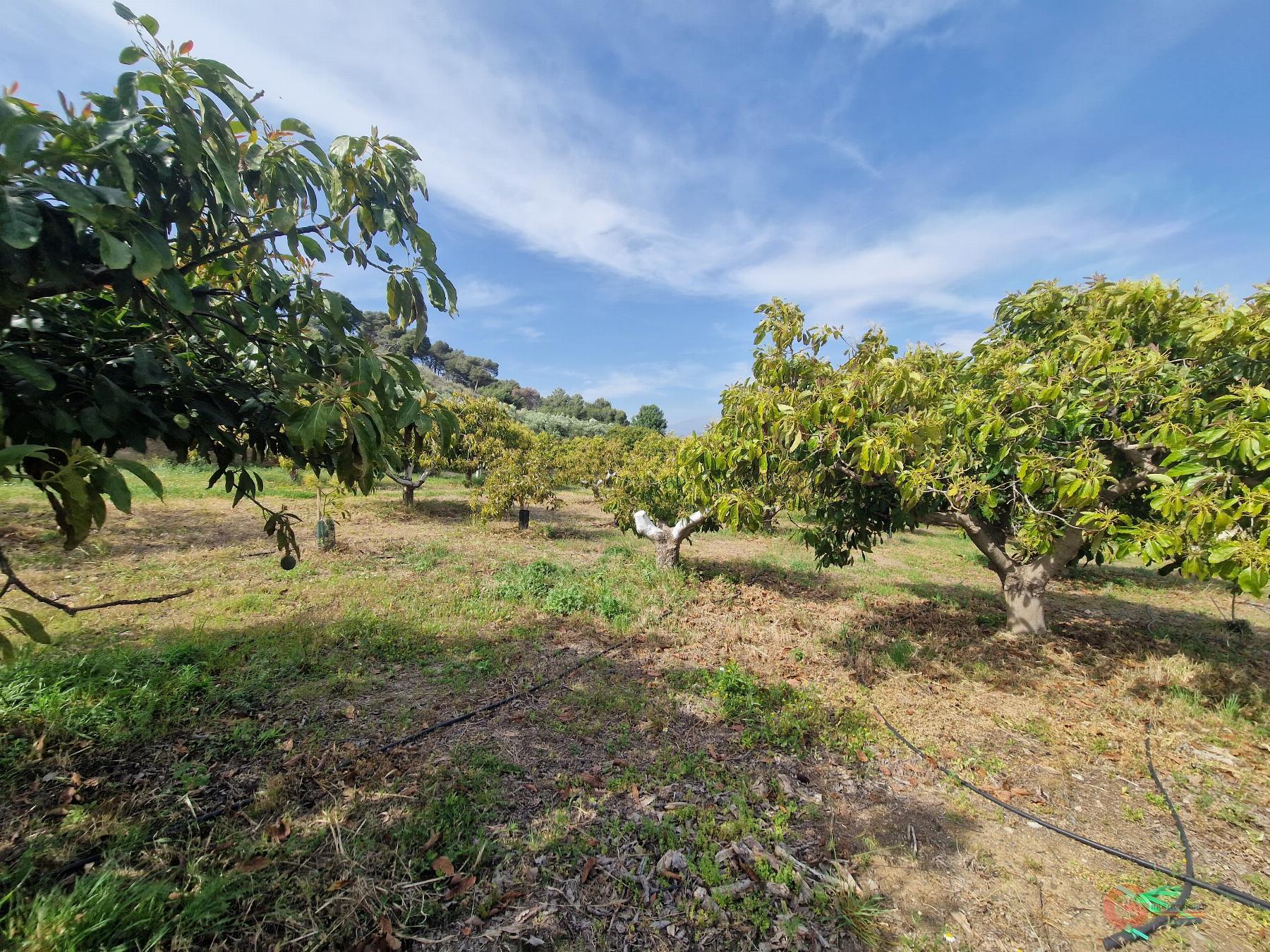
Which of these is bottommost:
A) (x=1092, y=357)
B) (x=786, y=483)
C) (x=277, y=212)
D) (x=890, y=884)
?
(x=890, y=884)

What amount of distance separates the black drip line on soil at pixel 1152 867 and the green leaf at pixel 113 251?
4.66 m

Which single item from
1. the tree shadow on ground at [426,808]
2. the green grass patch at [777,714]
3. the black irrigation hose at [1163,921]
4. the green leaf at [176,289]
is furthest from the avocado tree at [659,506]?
the green leaf at [176,289]

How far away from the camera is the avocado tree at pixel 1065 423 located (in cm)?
302

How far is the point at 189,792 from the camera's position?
2.93 metres

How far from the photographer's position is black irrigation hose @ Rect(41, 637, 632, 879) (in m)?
2.39

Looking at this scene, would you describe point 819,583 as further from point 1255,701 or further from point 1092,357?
point 1092,357

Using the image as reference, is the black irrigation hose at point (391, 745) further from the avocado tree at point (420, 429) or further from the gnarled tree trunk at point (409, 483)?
the gnarled tree trunk at point (409, 483)

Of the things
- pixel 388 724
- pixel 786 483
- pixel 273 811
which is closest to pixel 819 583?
pixel 786 483

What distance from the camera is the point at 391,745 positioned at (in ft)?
11.6

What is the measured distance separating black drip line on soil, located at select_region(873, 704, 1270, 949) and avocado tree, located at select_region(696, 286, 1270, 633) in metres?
1.61

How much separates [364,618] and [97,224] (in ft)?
17.5

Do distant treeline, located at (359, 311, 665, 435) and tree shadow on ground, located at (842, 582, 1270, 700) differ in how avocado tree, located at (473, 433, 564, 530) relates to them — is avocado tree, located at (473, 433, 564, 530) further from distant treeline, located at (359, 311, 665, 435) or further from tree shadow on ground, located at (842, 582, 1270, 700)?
distant treeline, located at (359, 311, 665, 435)

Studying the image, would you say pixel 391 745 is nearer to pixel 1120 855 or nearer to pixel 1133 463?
pixel 1120 855

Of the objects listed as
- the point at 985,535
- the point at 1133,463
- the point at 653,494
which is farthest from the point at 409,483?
the point at 1133,463
